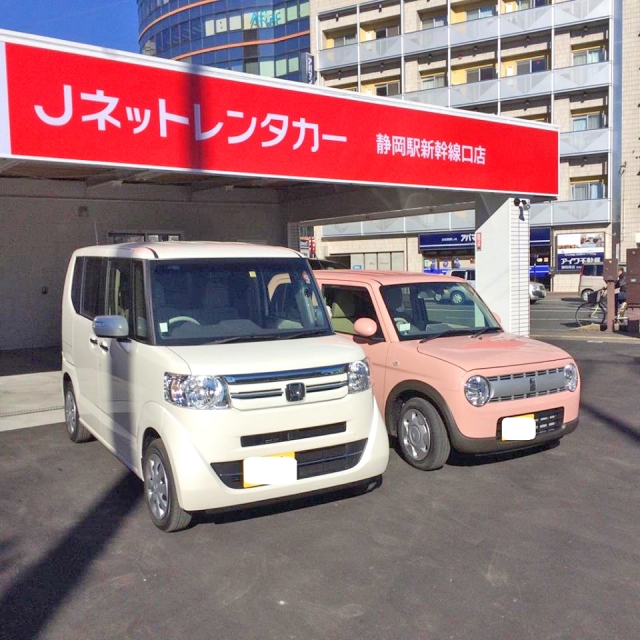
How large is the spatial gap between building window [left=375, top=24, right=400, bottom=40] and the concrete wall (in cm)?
3410

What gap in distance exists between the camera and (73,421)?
6.68 metres

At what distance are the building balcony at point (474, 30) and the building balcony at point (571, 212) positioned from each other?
1042cm

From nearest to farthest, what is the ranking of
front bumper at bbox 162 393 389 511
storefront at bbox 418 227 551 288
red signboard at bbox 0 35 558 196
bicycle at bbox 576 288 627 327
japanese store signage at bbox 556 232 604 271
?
1. front bumper at bbox 162 393 389 511
2. red signboard at bbox 0 35 558 196
3. bicycle at bbox 576 288 627 327
4. japanese store signage at bbox 556 232 604 271
5. storefront at bbox 418 227 551 288

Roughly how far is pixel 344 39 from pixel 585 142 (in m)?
17.4

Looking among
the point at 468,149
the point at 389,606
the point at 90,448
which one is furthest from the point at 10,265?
the point at 389,606

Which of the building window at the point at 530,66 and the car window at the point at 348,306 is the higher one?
the building window at the point at 530,66

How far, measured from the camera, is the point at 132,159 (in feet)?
25.2

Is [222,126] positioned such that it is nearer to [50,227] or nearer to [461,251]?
[50,227]

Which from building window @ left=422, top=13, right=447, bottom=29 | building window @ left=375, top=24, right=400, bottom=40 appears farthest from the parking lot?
building window @ left=375, top=24, right=400, bottom=40

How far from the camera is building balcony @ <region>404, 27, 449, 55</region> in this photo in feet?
135

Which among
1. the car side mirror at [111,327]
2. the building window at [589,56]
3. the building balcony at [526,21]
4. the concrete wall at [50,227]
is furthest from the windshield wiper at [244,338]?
the building balcony at [526,21]

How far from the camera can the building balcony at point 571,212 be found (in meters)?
38.5

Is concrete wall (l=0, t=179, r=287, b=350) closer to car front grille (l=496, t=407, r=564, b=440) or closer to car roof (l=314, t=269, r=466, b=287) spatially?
car roof (l=314, t=269, r=466, b=287)

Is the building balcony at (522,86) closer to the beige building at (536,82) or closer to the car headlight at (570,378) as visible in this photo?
the beige building at (536,82)
